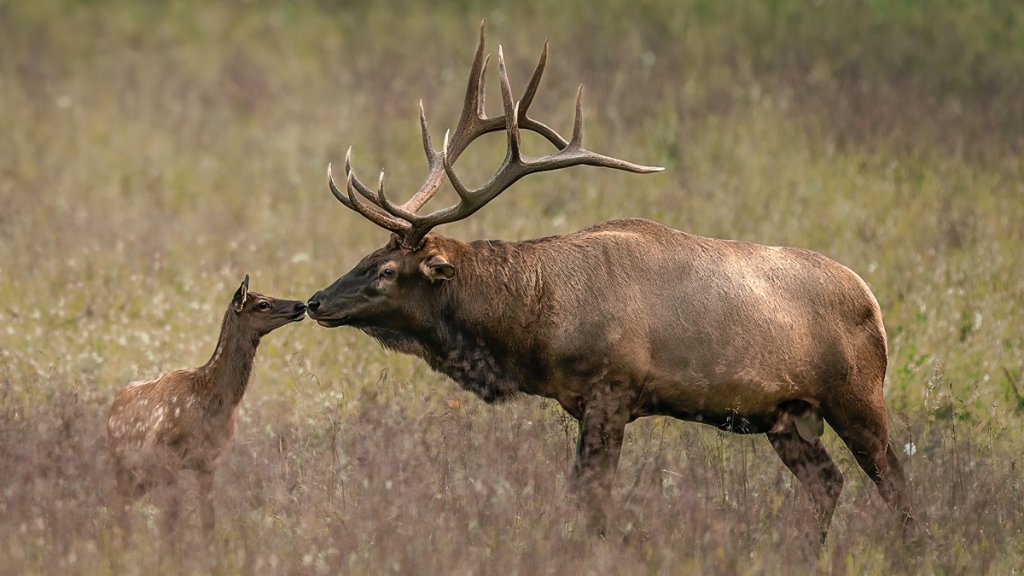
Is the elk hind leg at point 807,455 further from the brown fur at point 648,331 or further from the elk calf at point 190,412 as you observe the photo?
the elk calf at point 190,412

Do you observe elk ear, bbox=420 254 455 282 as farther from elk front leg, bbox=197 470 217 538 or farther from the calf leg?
the calf leg

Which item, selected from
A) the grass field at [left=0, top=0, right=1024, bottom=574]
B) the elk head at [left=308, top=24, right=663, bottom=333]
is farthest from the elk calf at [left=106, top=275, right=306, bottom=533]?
the elk head at [left=308, top=24, right=663, bottom=333]

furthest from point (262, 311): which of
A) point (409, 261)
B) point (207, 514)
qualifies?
point (207, 514)

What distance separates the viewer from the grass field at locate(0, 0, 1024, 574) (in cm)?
683

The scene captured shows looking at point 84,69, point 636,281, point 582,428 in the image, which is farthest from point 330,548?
point 84,69

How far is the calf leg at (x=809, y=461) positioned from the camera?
7859 millimetres

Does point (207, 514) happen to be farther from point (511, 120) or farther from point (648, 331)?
point (511, 120)

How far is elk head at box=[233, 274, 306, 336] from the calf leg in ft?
8.86

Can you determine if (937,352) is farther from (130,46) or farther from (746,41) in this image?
(130,46)

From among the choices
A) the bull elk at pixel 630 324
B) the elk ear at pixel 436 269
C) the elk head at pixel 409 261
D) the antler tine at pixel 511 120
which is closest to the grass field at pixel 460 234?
the bull elk at pixel 630 324

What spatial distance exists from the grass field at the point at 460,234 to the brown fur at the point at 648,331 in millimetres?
254

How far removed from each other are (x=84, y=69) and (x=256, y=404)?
10.8 meters

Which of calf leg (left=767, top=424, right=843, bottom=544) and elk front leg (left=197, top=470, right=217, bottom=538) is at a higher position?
elk front leg (left=197, top=470, right=217, bottom=538)

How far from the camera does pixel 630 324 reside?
303 inches
